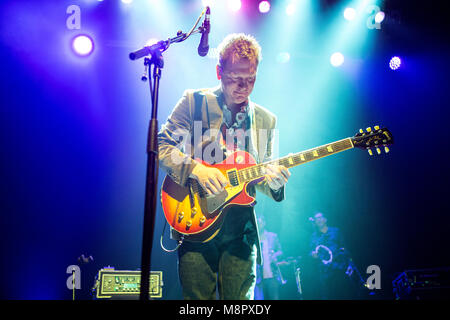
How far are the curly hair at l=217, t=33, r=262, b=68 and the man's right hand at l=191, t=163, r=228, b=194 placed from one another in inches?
40.1

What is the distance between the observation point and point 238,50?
2840 mm

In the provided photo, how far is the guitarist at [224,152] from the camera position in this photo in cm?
235

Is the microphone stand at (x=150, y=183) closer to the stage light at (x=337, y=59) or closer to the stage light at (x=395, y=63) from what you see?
the stage light at (x=337, y=59)

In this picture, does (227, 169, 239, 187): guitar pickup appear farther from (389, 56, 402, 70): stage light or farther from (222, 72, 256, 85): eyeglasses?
(389, 56, 402, 70): stage light

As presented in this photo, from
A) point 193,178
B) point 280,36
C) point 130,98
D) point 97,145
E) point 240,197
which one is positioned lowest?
point 240,197

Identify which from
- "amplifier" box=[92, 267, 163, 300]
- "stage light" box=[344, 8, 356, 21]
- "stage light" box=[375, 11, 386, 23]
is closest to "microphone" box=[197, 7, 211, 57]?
"amplifier" box=[92, 267, 163, 300]

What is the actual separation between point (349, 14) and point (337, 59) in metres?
0.91

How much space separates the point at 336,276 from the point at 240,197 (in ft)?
17.6

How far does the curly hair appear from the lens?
2.83 meters

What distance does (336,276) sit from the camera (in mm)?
6871

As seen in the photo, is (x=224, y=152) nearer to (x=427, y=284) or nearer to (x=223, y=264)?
(x=223, y=264)
